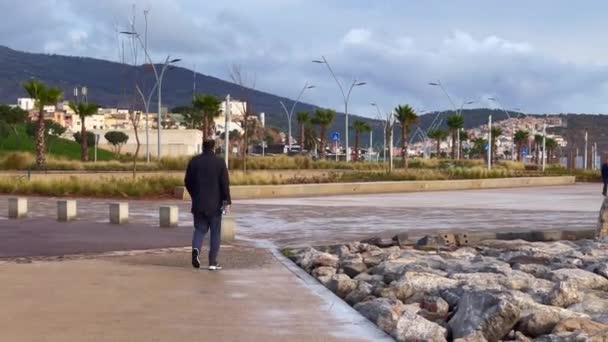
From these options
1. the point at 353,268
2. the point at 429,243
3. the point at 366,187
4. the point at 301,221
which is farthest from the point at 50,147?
the point at 353,268

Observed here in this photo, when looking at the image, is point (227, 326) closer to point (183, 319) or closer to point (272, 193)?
point (183, 319)

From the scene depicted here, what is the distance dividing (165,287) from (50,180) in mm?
22203

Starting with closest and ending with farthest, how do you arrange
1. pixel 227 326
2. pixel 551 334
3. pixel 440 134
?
1. pixel 551 334
2. pixel 227 326
3. pixel 440 134

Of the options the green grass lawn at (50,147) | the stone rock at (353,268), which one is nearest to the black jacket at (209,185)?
the stone rock at (353,268)

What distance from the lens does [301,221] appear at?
70.3ft

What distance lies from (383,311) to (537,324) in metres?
1.37

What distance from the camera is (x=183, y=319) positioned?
28.2 feet

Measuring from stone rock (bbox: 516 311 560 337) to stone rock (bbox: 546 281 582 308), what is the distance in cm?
133

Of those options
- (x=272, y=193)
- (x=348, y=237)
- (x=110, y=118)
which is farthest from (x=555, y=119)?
(x=348, y=237)

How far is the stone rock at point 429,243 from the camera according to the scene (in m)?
15.2

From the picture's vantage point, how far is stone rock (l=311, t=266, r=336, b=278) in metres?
11.9

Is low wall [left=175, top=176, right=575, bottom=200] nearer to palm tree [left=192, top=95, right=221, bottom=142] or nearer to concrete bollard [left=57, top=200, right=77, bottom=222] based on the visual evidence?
concrete bollard [left=57, top=200, right=77, bottom=222]

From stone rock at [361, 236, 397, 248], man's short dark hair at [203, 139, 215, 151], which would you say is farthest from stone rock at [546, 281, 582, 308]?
stone rock at [361, 236, 397, 248]

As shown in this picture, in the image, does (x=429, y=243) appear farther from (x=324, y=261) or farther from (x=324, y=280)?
(x=324, y=280)
